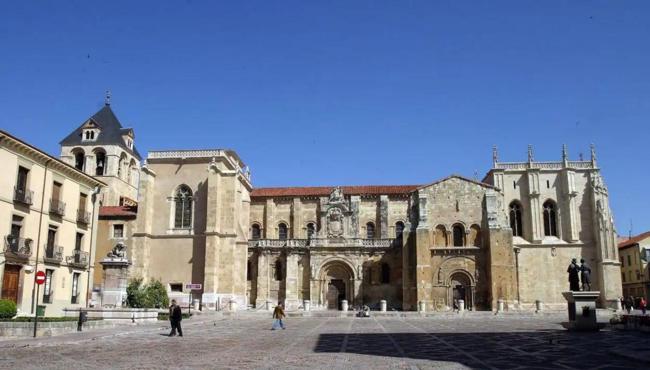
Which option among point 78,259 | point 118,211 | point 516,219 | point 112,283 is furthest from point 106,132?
point 516,219

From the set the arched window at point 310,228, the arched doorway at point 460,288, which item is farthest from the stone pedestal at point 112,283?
the arched doorway at point 460,288

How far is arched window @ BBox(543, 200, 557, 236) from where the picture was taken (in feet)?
169

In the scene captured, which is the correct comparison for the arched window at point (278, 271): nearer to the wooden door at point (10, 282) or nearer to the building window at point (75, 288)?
the building window at point (75, 288)

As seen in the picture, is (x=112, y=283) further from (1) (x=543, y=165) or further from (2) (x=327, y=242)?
(1) (x=543, y=165)

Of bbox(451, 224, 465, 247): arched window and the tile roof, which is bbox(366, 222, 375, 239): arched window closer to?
bbox(451, 224, 465, 247): arched window

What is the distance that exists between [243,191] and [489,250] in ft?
70.7

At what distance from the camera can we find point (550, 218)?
170ft

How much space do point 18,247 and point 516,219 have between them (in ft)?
133

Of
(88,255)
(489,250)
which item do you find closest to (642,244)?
(489,250)

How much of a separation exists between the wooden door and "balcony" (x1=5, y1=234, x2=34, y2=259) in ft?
2.05

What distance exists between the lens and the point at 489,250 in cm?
4462

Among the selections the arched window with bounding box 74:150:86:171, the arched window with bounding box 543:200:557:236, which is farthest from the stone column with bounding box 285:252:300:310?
the arched window with bounding box 74:150:86:171

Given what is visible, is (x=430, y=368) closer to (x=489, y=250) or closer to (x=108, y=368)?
(x=108, y=368)

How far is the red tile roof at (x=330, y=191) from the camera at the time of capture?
5256 centimetres
